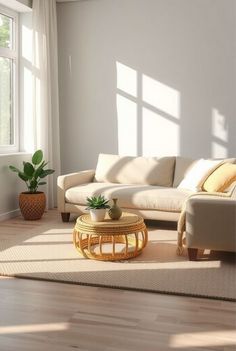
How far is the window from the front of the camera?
5527 mm

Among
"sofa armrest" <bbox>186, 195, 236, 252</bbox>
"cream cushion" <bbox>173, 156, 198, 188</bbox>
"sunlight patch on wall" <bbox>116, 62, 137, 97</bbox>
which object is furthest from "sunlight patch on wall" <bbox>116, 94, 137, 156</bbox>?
"sofa armrest" <bbox>186, 195, 236, 252</bbox>

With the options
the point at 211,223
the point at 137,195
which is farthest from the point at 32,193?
the point at 211,223

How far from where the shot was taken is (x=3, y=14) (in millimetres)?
5457

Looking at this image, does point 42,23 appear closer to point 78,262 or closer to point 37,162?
point 37,162

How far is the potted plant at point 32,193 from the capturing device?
5176 mm

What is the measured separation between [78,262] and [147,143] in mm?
2626

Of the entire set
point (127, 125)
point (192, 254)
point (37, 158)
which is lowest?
point (192, 254)

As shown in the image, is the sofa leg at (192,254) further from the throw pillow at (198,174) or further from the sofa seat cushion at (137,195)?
the throw pillow at (198,174)

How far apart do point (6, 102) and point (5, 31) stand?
36.2 inches

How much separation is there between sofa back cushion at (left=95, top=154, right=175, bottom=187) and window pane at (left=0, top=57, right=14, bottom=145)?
4.30 feet

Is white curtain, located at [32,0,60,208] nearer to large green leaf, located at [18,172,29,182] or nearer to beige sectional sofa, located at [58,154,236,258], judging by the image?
large green leaf, located at [18,172,29,182]

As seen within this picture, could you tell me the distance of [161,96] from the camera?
5.59 m

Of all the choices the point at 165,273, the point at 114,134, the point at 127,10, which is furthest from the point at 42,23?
the point at 165,273

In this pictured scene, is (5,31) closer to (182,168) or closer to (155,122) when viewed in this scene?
(155,122)
